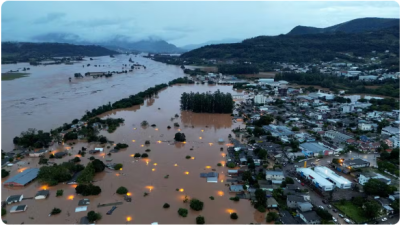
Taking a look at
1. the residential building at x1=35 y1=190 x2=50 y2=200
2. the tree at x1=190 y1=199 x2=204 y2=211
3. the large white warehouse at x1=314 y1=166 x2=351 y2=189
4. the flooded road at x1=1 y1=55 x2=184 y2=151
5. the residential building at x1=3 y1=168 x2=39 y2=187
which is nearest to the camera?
the tree at x1=190 y1=199 x2=204 y2=211

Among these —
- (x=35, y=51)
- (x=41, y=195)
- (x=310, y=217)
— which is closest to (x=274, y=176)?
(x=310, y=217)

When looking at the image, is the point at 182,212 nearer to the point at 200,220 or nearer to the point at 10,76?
the point at 200,220

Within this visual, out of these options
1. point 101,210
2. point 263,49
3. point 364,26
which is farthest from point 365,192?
point 364,26

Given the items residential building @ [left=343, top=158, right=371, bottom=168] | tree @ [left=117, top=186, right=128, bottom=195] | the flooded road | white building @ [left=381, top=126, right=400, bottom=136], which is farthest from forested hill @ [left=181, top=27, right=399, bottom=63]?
tree @ [left=117, top=186, right=128, bottom=195]

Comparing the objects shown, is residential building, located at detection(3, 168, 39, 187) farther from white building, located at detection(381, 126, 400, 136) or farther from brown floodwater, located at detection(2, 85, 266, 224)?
white building, located at detection(381, 126, 400, 136)

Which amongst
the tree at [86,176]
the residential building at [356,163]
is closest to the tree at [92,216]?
the tree at [86,176]

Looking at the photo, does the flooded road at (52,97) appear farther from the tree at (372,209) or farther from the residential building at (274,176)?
the tree at (372,209)
